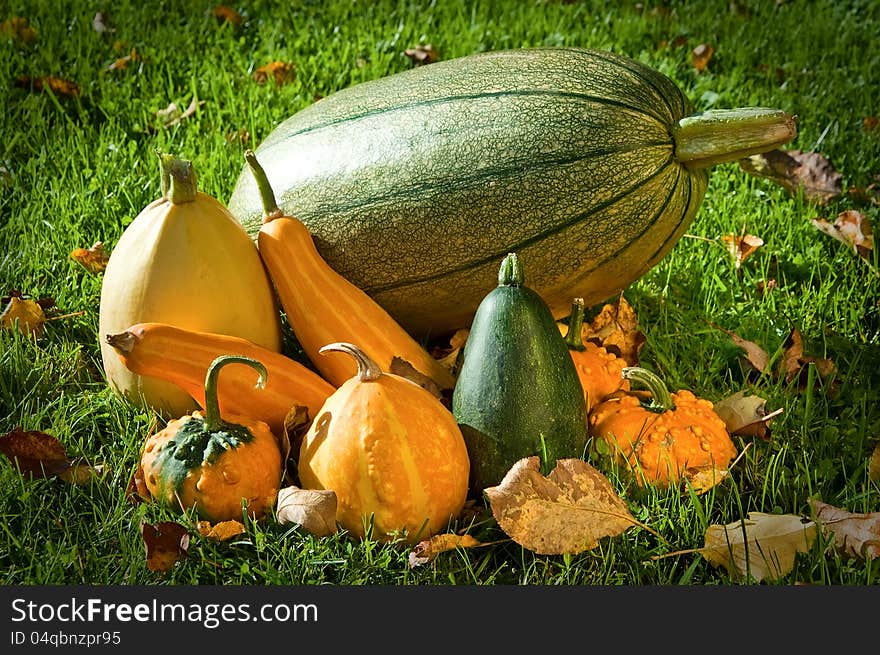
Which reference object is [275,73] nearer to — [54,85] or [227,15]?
[227,15]

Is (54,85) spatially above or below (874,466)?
above

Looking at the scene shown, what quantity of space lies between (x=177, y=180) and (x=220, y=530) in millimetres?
925

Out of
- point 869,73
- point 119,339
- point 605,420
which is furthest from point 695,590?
point 869,73

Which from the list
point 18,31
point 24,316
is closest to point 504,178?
point 24,316

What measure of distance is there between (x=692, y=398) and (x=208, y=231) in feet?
4.38

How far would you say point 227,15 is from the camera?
524 centimetres

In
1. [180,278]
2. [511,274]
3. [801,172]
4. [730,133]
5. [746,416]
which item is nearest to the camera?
[511,274]

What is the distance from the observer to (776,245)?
12.5 ft

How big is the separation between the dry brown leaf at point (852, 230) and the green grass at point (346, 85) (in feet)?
0.17

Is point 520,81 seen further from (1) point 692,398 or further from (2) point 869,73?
(2) point 869,73

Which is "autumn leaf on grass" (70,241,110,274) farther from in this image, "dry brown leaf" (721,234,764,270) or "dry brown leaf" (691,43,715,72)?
"dry brown leaf" (691,43,715,72)

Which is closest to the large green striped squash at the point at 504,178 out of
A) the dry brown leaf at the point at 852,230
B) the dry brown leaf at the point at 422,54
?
the dry brown leaf at the point at 852,230

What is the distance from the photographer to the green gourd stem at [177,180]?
266cm

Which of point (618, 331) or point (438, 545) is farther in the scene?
point (618, 331)
